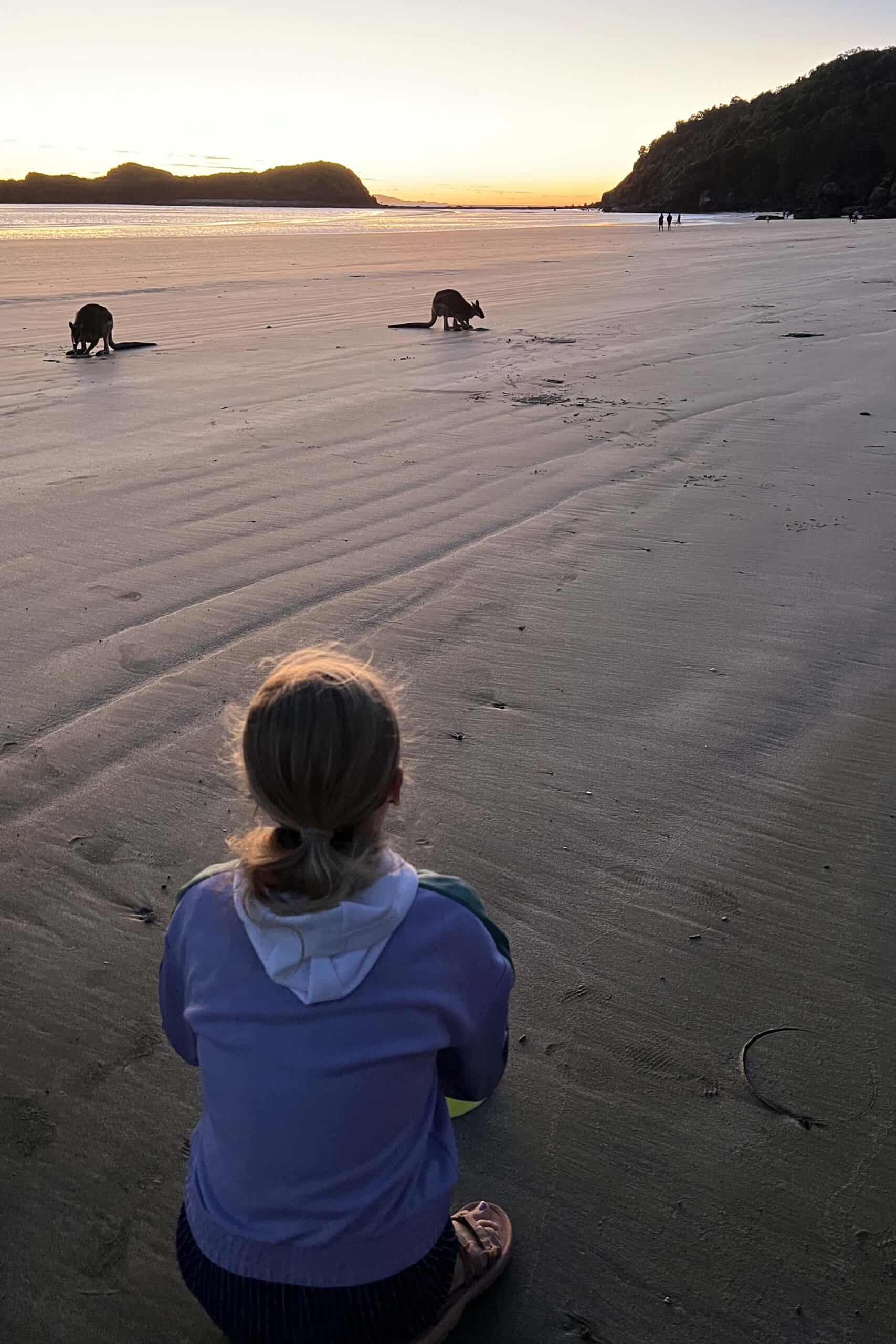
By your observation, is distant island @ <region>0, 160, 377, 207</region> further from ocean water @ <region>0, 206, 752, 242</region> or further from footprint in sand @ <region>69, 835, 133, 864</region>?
footprint in sand @ <region>69, 835, 133, 864</region>

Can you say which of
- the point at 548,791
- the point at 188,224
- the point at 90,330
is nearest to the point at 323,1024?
the point at 548,791

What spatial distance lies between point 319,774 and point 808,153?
89877 mm

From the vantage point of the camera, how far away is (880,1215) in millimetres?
1661

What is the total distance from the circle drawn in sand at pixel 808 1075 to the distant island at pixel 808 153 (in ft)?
224

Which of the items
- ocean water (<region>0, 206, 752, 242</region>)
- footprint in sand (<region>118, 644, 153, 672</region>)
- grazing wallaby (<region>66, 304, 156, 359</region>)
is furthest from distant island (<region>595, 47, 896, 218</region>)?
footprint in sand (<region>118, 644, 153, 672</region>)

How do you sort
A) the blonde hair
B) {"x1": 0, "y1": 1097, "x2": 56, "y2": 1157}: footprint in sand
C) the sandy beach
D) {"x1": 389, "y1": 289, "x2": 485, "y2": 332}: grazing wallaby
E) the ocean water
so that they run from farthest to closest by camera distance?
the ocean water
{"x1": 389, "y1": 289, "x2": 485, "y2": 332}: grazing wallaby
{"x1": 0, "y1": 1097, "x2": 56, "y2": 1157}: footprint in sand
the sandy beach
the blonde hair

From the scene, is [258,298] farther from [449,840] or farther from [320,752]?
[320,752]

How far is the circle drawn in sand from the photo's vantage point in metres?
1.85

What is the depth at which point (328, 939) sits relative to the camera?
47.0 inches

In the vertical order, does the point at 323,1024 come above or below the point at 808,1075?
above

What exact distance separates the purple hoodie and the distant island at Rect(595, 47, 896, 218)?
69024mm

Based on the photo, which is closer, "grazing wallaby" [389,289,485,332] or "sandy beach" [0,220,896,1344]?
"sandy beach" [0,220,896,1344]

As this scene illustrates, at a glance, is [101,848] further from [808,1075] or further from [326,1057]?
[808,1075]

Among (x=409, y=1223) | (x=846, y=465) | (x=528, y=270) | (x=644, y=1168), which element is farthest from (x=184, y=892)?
(x=528, y=270)
